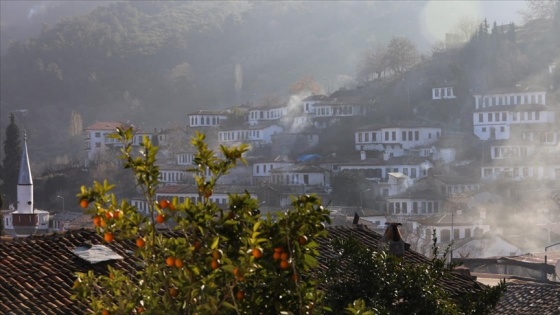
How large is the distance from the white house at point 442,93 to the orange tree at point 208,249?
7375 cm

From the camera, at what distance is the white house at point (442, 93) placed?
7831 centimetres

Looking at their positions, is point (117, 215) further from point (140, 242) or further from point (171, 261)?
point (171, 261)

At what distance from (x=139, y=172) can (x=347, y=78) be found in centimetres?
11498

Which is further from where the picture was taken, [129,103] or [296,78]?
[296,78]

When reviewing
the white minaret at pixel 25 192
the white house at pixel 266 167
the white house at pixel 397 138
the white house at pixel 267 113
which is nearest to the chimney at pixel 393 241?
the white minaret at pixel 25 192

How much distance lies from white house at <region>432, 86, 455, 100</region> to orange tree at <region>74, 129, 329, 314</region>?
73754mm

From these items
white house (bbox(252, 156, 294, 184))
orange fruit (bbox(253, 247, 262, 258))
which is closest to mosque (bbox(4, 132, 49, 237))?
orange fruit (bbox(253, 247, 262, 258))

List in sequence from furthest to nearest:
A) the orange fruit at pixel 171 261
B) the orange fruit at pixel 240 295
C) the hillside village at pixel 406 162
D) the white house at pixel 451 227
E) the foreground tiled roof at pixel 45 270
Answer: the hillside village at pixel 406 162, the white house at pixel 451 227, the foreground tiled roof at pixel 45 270, the orange fruit at pixel 240 295, the orange fruit at pixel 171 261

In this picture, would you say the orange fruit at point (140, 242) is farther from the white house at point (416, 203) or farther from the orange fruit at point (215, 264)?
the white house at point (416, 203)

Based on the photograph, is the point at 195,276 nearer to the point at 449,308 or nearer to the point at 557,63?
the point at 449,308

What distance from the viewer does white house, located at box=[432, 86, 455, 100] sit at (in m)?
78.3

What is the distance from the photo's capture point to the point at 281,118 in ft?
273

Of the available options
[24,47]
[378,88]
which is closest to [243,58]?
[24,47]

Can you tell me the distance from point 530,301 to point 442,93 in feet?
216
